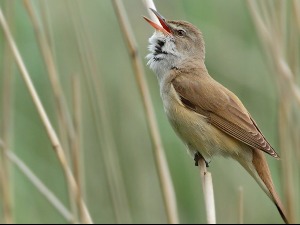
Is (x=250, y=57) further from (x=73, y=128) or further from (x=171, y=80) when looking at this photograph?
(x=73, y=128)

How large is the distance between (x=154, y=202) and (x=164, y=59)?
1028mm

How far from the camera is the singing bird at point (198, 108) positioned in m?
3.42

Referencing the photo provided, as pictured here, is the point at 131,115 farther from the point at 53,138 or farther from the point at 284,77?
the point at 284,77

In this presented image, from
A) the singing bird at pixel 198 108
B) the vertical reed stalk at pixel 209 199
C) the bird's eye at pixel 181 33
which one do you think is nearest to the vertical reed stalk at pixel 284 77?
the vertical reed stalk at pixel 209 199

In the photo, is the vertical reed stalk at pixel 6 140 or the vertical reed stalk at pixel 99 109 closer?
the vertical reed stalk at pixel 6 140

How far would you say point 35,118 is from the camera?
13.8 ft

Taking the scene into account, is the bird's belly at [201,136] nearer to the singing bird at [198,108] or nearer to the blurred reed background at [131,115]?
the singing bird at [198,108]

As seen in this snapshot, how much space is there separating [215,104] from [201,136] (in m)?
0.21

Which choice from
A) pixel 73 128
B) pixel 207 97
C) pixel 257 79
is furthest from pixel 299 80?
pixel 73 128

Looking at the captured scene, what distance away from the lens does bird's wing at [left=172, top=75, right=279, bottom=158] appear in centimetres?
346

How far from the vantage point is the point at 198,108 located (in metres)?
3.60

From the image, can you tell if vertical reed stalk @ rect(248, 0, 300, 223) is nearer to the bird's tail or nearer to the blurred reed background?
the bird's tail

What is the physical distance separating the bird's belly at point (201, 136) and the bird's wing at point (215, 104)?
0.05 m

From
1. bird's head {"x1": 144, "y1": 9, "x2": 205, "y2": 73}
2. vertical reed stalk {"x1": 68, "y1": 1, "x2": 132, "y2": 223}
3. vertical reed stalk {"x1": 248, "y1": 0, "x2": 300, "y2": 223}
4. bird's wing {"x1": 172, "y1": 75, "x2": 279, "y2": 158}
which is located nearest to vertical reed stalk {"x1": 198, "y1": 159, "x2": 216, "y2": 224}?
vertical reed stalk {"x1": 248, "y1": 0, "x2": 300, "y2": 223}
